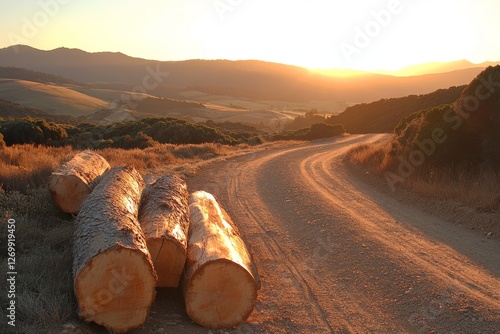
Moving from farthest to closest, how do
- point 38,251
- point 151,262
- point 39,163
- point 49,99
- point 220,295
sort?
point 49,99 < point 39,163 < point 38,251 < point 220,295 < point 151,262

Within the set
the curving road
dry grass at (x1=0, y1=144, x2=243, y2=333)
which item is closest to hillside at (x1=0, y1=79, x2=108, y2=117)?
dry grass at (x1=0, y1=144, x2=243, y2=333)

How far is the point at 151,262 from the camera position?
191 inches

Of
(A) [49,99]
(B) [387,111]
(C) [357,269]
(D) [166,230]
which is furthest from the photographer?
(A) [49,99]

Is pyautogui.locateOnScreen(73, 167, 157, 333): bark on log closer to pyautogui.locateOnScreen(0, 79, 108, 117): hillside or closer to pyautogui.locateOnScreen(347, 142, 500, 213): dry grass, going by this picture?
pyautogui.locateOnScreen(347, 142, 500, 213): dry grass

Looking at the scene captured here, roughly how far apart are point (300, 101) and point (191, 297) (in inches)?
6420

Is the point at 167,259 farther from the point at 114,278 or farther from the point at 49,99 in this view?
the point at 49,99

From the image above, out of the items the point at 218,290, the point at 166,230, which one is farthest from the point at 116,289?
the point at 166,230

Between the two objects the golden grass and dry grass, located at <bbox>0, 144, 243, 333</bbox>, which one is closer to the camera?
dry grass, located at <bbox>0, 144, 243, 333</bbox>

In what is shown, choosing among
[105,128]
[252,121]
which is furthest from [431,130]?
[252,121]

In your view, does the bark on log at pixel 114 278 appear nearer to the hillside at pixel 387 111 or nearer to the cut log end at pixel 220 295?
the cut log end at pixel 220 295

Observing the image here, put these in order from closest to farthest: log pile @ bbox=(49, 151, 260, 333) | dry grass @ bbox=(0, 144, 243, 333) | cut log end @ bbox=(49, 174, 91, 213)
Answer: dry grass @ bbox=(0, 144, 243, 333)
log pile @ bbox=(49, 151, 260, 333)
cut log end @ bbox=(49, 174, 91, 213)

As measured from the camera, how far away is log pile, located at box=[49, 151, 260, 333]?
4.61 meters

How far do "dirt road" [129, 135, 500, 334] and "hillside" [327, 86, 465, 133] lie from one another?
44200 millimetres

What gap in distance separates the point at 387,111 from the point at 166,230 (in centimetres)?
6120
